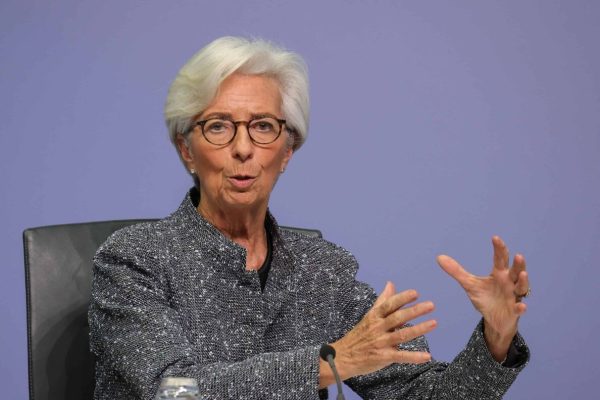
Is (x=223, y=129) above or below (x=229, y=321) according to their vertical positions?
above

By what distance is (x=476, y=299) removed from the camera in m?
1.49

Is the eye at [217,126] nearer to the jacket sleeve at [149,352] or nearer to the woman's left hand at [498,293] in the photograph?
the jacket sleeve at [149,352]

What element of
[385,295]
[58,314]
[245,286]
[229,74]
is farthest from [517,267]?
[58,314]

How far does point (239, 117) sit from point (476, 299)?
20.5 inches

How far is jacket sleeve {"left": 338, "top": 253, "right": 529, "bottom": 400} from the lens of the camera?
5.01ft

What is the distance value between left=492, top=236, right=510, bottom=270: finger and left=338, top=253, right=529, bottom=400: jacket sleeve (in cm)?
12

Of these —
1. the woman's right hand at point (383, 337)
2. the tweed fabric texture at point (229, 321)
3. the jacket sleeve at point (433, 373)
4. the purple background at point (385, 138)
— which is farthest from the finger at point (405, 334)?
the purple background at point (385, 138)

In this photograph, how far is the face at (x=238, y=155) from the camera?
1.69m

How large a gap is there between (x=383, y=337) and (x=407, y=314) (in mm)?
45

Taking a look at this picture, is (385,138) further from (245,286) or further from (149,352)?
(149,352)

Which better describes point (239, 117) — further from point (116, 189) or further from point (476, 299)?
point (116, 189)

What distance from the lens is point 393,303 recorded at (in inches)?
52.1

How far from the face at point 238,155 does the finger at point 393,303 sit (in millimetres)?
445

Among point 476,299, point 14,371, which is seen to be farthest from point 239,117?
point 14,371
